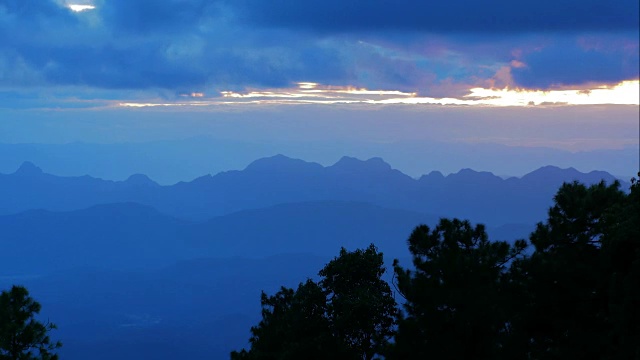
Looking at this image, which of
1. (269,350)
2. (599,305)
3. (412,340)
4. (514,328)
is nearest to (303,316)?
(269,350)

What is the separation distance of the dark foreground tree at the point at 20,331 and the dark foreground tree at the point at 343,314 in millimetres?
12942

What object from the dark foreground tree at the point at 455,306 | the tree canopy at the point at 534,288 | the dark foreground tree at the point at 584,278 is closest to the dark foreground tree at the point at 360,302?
the tree canopy at the point at 534,288

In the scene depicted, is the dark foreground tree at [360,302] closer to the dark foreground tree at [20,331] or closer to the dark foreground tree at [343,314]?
the dark foreground tree at [343,314]

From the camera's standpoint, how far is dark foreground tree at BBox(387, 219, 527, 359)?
24.1 meters

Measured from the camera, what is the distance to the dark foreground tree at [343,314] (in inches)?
1152

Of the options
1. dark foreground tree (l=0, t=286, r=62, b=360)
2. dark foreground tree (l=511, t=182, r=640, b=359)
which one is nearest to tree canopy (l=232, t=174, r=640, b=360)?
dark foreground tree (l=511, t=182, r=640, b=359)

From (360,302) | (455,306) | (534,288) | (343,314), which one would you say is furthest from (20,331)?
(534,288)

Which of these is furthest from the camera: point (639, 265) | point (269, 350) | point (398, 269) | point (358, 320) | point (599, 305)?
point (269, 350)

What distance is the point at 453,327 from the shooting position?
2442cm

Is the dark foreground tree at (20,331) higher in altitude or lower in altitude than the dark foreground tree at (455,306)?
lower

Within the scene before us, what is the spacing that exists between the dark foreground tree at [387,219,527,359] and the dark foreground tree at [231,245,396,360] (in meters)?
3.84

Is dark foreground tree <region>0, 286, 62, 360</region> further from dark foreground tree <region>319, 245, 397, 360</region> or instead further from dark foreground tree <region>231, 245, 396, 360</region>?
dark foreground tree <region>319, 245, 397, 360</region>

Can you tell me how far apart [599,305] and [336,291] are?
40.5 feet

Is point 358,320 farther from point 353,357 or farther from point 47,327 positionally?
point 47,327
